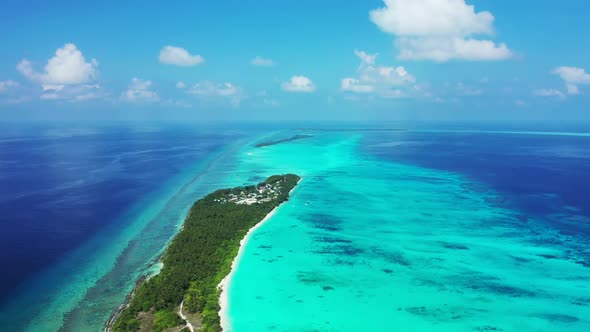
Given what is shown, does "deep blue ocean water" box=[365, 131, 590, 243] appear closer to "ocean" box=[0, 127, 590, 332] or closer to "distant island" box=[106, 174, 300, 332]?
"ocean" box=[0, 127, 590, 332]

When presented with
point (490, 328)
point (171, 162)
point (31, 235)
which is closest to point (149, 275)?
point (31, 235)

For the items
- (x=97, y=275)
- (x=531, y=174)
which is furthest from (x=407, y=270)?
(x=531, y=174)

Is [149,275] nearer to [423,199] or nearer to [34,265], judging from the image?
[34,265]

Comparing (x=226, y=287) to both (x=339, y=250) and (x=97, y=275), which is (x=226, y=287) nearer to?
(x=97, y=275)

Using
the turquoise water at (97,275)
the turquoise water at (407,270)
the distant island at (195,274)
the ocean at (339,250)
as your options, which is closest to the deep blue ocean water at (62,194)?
the ocean at (339,250)

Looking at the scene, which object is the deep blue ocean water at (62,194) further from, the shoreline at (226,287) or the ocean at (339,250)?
the shoreline at (226,287)

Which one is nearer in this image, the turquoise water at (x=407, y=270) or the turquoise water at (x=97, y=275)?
the turquoise water at (x=97, y=275)
